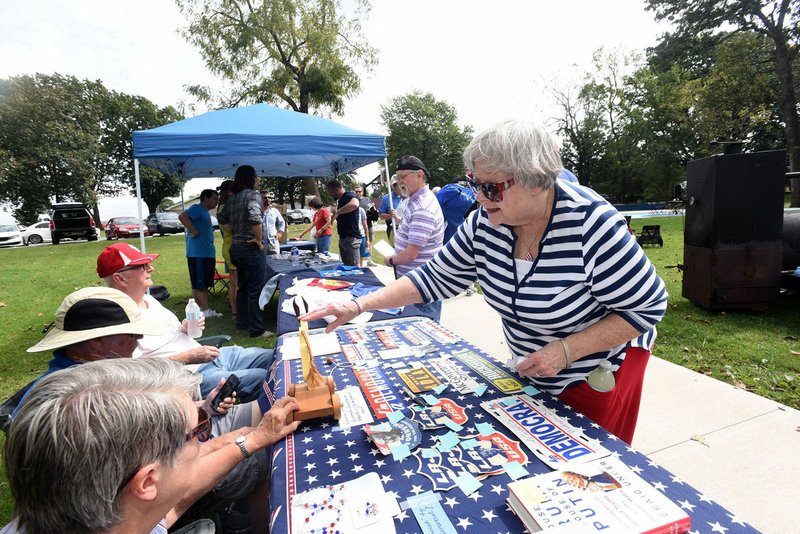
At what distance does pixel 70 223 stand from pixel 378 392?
2631 centimetres

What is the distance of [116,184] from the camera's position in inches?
1373

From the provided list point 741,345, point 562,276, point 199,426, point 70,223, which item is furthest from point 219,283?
point 70,223

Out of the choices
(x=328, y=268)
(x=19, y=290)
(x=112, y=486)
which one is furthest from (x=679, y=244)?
(x=19, y=290)

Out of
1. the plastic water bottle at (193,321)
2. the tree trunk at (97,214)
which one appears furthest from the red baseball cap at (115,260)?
the tree trunk at (97,214)

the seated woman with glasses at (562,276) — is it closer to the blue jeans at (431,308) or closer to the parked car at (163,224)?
the blue jeans at (431,308)

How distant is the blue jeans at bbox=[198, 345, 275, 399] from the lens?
2.53m

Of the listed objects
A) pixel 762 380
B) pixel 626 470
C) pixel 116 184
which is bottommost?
pixel 762 380

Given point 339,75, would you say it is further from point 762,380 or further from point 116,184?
point 116,184

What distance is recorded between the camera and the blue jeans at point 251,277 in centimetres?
478

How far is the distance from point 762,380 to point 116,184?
43.2 m

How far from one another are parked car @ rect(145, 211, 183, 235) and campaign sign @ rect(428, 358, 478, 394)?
27418 millimetres

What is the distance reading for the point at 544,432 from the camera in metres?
1.21

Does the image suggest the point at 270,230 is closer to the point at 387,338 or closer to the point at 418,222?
the point at 418,222

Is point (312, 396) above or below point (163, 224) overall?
below
